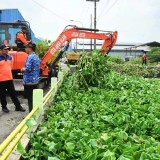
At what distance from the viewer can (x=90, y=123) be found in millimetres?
6281

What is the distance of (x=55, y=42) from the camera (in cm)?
1324

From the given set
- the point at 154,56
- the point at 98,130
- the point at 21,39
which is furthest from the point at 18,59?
the point at 154,56

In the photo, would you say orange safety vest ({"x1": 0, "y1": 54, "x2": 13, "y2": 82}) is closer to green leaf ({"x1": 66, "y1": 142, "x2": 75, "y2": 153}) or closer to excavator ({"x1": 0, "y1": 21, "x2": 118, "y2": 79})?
excavator ({"x1": 0, "y1": 21, "x2": 118, "y2": 79})

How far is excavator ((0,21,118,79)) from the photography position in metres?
12.6

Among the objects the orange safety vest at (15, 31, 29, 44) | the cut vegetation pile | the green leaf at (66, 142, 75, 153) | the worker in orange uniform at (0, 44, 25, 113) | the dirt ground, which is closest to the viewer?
the cut vegetation pile

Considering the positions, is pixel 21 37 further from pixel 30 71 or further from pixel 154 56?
pixel 154 56

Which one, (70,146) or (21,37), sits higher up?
(21,37)

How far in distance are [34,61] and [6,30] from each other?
5976 millimetres

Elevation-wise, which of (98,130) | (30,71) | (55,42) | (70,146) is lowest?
(98,130)

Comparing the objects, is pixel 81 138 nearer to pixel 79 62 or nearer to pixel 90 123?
pixel 90 123

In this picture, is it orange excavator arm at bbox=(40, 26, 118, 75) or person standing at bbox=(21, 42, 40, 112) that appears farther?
orange excavator arm at bbox=(40, 26, 118, 75)

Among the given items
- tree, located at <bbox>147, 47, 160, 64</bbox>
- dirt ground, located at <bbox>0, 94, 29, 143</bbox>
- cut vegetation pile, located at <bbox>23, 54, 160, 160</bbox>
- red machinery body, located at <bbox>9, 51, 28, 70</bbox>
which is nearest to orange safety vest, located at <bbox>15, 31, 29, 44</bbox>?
red machinery body, located at <bbox>9, 51, 28, 70</bbox>

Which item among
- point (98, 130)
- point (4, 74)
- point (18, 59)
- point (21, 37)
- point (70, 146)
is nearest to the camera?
point (70, 146)

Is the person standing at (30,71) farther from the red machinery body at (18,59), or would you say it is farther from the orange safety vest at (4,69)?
the red machinery body at (18,59)
